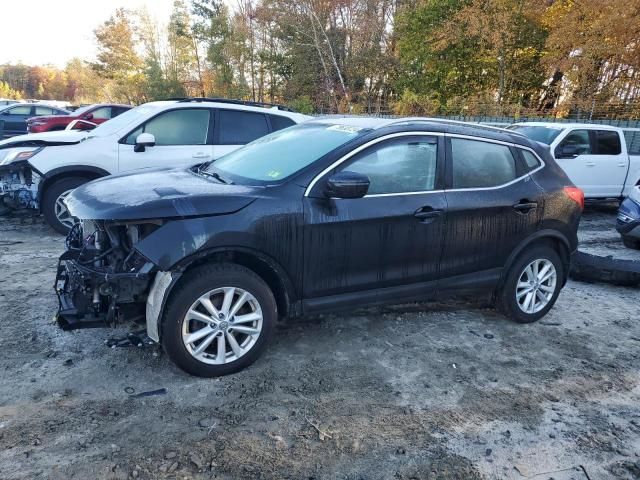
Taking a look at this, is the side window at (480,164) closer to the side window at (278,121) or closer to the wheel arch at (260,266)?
the wheel arch at (260,266)

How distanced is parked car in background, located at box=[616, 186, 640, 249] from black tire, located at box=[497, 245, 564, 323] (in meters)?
3.31

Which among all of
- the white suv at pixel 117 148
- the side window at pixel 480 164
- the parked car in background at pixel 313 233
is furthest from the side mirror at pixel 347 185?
the white suv at pixel 117 148

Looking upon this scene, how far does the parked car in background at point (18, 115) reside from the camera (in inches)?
676

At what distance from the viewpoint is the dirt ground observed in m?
2.61

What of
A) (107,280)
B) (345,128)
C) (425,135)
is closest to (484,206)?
(425,135)

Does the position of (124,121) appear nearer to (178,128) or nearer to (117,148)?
(117,148)

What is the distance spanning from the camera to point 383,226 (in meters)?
3.68

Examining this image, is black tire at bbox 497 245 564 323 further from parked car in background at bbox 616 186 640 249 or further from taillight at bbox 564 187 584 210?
parked car in background at bbox 616 186 640 249

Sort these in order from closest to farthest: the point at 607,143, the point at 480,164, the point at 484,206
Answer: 1. the point at 484,206
2. the point at 480,164
3. the point at 607,143

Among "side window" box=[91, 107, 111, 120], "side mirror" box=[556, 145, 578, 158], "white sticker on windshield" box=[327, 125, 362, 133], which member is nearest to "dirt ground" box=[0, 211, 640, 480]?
"white sticker on windshield" box=[327, 125, 362, 133]

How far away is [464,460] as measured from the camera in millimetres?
2707

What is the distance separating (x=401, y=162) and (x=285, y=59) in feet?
91.4

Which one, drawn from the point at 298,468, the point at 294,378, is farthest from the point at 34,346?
the point at 298,468

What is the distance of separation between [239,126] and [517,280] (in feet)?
14.9
